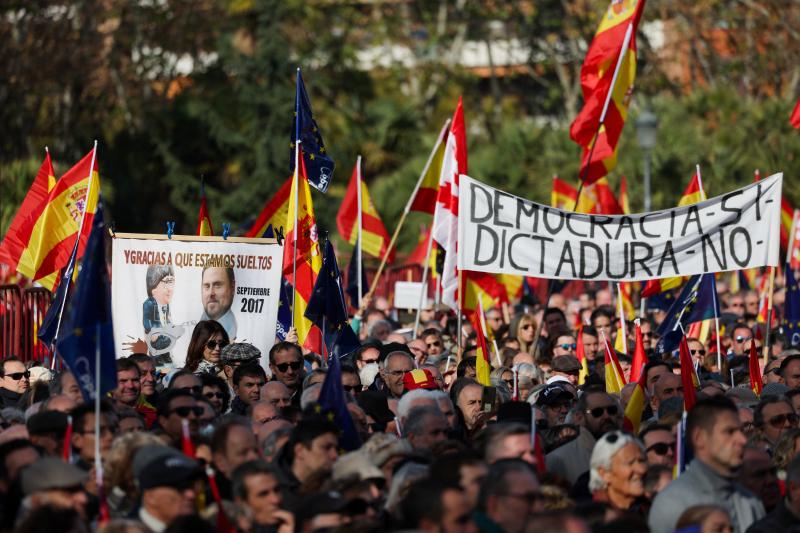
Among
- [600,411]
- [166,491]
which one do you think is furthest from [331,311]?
[166,491]

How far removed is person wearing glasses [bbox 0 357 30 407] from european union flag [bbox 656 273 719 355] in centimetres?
588

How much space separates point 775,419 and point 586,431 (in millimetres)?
1178

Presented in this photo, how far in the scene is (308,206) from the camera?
1411 cm

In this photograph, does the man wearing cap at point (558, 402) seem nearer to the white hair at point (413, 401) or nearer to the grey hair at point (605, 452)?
the white hair at point (413, 401)

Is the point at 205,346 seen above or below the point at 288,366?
above

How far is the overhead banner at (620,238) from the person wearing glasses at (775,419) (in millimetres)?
2540

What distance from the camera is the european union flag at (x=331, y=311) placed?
40.7ft

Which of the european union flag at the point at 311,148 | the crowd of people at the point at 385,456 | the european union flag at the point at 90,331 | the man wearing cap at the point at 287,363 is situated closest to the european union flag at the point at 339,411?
the crowd of people at the point at 385,456

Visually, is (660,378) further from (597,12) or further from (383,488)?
(597,12)

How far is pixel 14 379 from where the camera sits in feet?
37.8

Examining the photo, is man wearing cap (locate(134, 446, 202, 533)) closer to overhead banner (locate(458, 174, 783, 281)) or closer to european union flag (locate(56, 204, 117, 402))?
european union flag (locate(56, 204, 117, 402))

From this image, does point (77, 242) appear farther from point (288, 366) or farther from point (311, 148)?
point (288, 366)

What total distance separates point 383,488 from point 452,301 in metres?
6.56

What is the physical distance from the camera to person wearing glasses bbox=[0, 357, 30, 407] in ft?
37.2
